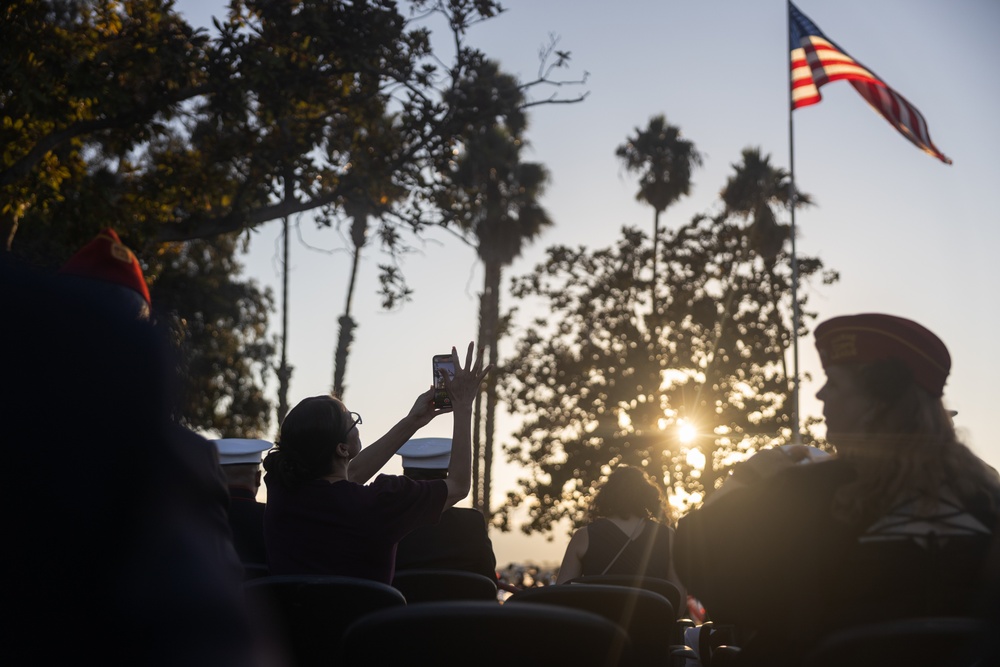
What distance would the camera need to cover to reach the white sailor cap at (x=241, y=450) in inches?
275

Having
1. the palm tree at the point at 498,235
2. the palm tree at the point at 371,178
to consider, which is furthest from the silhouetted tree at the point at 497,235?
the palm tree at the point at 371,178

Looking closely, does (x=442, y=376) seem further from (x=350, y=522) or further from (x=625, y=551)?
(x=625, y=551)

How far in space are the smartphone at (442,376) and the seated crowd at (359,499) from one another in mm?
43

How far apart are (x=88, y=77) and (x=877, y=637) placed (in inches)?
428

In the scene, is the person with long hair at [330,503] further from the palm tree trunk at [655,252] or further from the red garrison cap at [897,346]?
the palm tree trunk at [655,252]

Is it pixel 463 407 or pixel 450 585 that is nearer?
pixel 463 407

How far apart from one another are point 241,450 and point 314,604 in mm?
3942

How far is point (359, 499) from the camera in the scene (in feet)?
13.3

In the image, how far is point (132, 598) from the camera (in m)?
1.81

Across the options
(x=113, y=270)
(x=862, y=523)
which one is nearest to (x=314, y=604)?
(x=113, y=270)

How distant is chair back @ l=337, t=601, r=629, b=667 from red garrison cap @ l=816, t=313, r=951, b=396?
1.18 metres

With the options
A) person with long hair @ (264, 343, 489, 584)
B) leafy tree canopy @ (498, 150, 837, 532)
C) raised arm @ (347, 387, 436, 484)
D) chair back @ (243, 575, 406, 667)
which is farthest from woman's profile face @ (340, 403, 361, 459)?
leafy tree canopy @ (498, 150, 837, 532)

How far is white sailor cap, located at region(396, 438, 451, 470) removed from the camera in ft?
19.9

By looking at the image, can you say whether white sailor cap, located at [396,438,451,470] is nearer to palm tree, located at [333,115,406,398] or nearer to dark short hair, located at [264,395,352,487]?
dark short hair, located at [264,395,352,487]
